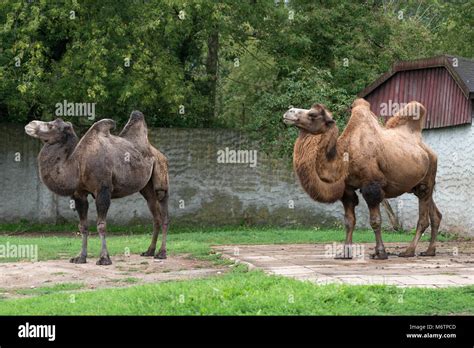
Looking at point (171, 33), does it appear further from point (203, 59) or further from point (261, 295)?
point (261, 295)

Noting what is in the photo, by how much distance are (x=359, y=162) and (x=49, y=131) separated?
4894mm

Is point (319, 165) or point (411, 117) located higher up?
point (411, 117)

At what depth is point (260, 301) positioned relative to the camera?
874cm

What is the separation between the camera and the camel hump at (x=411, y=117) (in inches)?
584

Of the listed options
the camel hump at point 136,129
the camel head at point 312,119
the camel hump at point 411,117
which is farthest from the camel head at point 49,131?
the camel hump at point 411,117

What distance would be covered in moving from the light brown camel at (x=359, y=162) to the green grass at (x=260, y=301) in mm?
3392

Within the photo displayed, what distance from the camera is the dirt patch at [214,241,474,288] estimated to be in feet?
34.6

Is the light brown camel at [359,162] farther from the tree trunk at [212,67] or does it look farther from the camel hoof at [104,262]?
the tree trunk at [212,67]

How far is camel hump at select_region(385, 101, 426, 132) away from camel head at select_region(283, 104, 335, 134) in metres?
2.49

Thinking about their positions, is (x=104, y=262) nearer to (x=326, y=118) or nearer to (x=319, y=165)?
(x=319, y=165)

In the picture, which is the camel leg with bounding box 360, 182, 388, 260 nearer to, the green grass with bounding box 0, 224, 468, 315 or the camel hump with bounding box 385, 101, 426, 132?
the camel hump with bounding box 385, 101, 426, 132

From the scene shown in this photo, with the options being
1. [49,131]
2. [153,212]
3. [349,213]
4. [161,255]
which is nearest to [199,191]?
[153,212]
